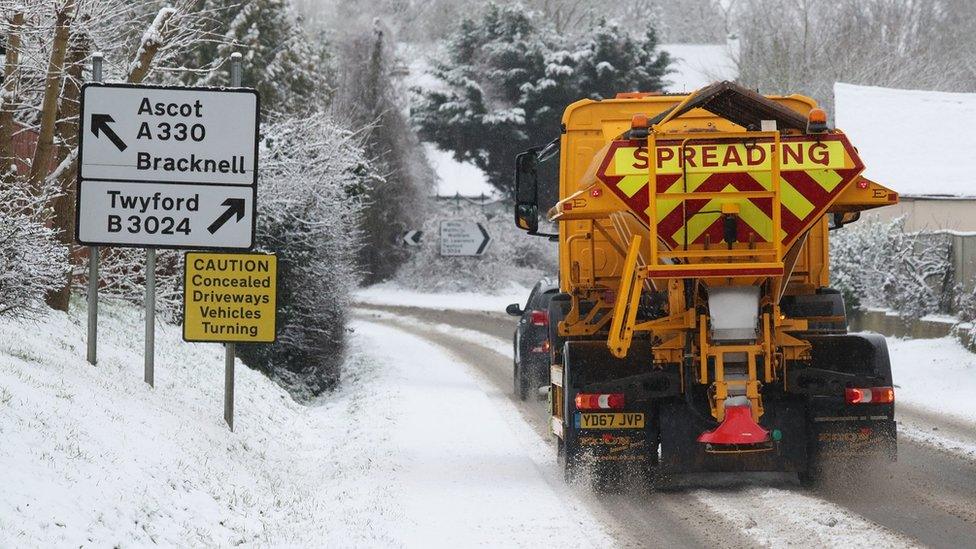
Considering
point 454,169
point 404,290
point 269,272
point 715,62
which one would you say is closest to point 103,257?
point 269,272

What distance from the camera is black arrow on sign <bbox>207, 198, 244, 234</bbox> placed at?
11.6 metres

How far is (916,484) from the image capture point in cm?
1046

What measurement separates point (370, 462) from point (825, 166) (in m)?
5.12

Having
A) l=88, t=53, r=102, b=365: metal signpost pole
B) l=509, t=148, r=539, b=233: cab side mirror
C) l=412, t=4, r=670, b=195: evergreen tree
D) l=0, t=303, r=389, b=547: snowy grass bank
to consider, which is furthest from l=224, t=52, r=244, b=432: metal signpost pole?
l=412, t=4, r=670, b=195: evergreen tree

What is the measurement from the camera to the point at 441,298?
4788cm

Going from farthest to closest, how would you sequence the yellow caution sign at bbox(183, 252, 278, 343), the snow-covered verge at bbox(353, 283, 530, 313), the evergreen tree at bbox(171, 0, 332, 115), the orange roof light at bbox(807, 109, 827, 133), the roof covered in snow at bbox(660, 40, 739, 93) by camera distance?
the roof covered in snow at bbox(660, 40, 739, 93) → the snow-covered verge at bbox(353, 283, 530, 313) → the evergreen tree at bbox(171, 0, 332, 115) → the yellow caution sign at bbox(183, 252, 278, 343) → the orange roof light at bbox(807, 109, 827, 133)

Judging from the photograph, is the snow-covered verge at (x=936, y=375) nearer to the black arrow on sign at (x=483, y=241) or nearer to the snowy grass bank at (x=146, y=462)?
the snowy grass bank at (x=146, y=462)

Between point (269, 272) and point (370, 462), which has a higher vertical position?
point (269, 272)

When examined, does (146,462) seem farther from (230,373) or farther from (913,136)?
(913,136)

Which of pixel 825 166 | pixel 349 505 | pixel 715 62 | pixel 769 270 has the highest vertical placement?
pixel 715 62

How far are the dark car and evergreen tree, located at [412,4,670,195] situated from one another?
31170 mm

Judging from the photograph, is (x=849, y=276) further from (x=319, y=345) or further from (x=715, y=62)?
(x=715, y=62)

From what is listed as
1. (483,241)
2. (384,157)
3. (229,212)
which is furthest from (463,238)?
(229,212)

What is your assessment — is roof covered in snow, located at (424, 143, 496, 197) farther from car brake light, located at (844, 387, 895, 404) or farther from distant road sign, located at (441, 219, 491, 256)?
car brake light, located at (844, 387, 895, 404)
